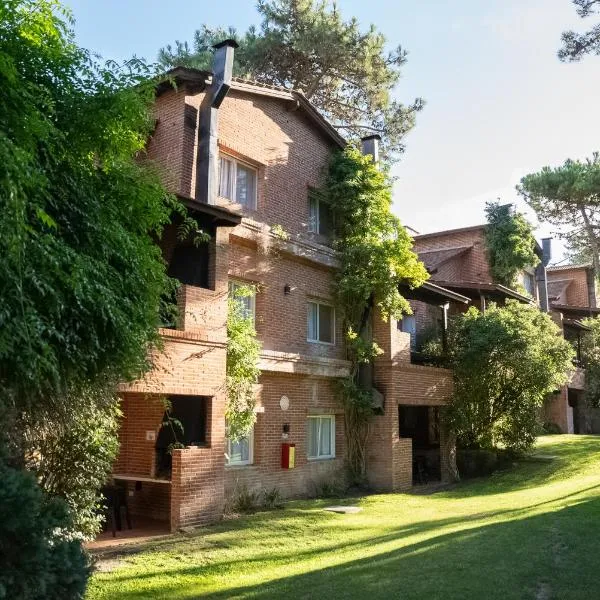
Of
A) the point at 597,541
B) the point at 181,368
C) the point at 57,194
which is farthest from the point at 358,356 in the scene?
the point at 57,194

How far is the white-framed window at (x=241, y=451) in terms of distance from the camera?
14.3 m

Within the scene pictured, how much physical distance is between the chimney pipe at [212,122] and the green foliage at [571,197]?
22.7 m

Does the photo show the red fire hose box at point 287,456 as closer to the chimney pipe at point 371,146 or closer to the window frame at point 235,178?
the window frame at point 235,178

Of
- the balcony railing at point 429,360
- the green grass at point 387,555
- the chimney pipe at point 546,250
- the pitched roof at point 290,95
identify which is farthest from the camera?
the chimney pipe at point 546,250

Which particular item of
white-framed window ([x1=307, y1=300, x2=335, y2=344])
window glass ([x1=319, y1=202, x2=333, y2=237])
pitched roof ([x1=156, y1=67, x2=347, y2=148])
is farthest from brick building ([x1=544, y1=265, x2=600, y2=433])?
pitched roof ([x1=156, y1=67, x2=347, y2=148])

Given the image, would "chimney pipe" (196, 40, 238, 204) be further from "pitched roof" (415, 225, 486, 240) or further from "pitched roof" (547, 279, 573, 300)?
"pitched roof" (547, 279, 573, 300)

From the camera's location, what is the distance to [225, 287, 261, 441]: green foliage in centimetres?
1337

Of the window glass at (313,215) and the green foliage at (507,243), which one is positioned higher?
the green foliage at (507,243)

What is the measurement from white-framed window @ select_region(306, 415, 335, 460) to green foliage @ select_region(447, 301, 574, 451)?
4.60m

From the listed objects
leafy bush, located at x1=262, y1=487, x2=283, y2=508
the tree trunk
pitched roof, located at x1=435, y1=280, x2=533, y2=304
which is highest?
the tree trunk

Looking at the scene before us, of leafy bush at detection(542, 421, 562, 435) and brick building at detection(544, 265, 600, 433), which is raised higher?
brick building at detection(544, 265, 600, 433)

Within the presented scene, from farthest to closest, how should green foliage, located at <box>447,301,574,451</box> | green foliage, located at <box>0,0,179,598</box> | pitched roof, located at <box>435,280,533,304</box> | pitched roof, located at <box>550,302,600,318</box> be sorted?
→ pitched roof, located at <box>550,302,600,318</box>, pitched roof, located at <box>435,280,533,304</box>, green foliage, located at <box>447,301,574,451</box>, green foliage, located at <box>0,0,179,598</box>

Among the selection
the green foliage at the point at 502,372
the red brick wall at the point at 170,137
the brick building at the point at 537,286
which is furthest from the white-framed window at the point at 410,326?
the red brick wall at the point at 170,137

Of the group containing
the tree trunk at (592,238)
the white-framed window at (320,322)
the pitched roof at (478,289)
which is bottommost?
the white-framed window at (320,322)
